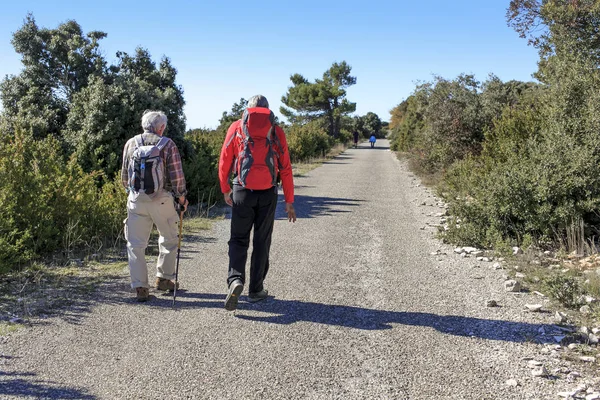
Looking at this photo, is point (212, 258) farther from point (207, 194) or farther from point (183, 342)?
point (207, 194)

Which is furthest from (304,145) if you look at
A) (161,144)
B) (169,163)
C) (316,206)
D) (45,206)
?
(161,144)

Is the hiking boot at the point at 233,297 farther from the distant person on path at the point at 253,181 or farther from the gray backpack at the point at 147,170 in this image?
the gray backpack at the point at 147,170

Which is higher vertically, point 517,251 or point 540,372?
point 517,251

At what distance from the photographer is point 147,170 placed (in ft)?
15.7

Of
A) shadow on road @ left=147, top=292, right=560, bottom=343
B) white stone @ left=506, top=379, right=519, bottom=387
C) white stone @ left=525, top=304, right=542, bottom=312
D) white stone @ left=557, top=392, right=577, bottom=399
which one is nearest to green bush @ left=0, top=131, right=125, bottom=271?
shadow on road @ left=147, top=292, right=560, bottom=343

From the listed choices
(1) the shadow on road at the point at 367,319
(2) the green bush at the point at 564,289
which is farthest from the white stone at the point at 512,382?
Answer: (2) the green bush at the point at 564,289

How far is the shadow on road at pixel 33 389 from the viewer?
3.26 m

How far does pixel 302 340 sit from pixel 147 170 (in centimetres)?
206

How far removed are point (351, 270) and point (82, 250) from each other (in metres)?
3.47

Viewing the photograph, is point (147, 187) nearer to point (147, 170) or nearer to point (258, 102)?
point (147, 170)

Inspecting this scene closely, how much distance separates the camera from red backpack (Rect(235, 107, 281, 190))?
4730mm

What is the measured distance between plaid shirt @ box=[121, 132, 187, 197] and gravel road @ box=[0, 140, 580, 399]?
1103 millimetres

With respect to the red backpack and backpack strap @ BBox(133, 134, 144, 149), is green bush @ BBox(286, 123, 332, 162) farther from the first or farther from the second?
the red backpack

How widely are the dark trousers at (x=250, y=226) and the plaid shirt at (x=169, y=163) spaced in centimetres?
59
